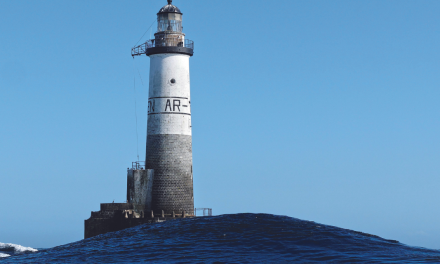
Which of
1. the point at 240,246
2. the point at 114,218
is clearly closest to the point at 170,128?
the point at 114,218

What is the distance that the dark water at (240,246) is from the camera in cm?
3306

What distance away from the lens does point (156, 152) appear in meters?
55.2

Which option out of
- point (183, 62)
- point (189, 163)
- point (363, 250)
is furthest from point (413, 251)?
point (183, 62)

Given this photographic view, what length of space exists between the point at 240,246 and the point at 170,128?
842 inches

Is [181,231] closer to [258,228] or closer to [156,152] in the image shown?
[258,228]

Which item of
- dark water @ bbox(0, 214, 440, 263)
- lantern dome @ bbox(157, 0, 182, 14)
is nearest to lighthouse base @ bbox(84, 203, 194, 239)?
dark water @ bbox(0, 214, 440, 263)

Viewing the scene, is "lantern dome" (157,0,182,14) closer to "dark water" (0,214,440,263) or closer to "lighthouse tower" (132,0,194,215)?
"lighthouse tower" (132,0,194,215)

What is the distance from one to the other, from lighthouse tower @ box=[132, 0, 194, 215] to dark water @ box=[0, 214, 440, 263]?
35.9ft

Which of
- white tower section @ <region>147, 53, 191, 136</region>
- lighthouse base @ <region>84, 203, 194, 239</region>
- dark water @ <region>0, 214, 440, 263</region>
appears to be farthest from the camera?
white tower section @ <region>147, 53, 191, 136</region>

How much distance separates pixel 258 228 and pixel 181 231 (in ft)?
16.7

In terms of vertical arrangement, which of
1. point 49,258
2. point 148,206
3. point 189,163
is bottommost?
point 49,258

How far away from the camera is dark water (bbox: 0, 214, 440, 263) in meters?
33.1

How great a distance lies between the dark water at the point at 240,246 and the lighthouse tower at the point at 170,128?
10934mm

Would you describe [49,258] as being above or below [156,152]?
below
